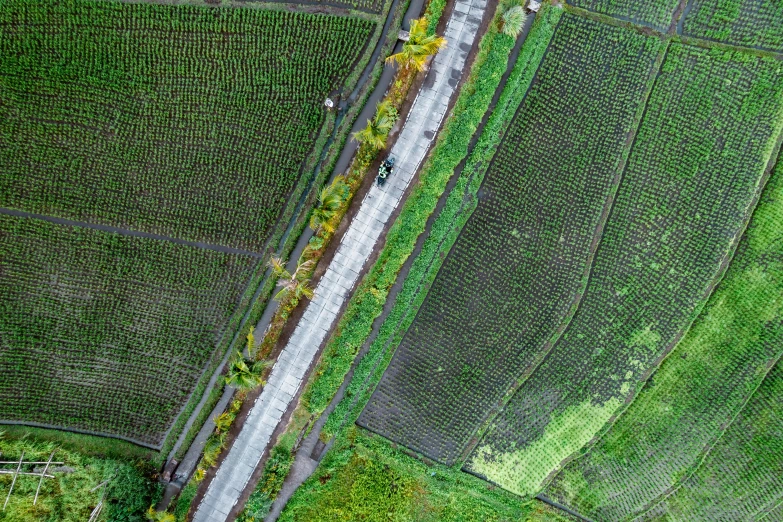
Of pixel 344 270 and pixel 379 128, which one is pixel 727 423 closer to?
pixel 344 270

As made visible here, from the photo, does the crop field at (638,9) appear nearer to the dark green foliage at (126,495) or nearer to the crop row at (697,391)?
the crop row at (697,391)

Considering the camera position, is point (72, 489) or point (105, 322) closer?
point (72, 489)

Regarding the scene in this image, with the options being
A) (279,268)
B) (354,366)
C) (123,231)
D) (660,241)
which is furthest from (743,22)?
(123,231)

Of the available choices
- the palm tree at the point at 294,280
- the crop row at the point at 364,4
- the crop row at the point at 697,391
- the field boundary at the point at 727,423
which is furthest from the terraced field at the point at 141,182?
the field boundary at the point at 727,423

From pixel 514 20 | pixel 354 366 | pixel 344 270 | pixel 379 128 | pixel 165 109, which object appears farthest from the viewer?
pixel 354 366

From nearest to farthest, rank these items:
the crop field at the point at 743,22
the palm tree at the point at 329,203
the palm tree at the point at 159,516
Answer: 1. the palm tree at the point at 329,203
2. the palm tree at the point at 159,516
3. the crop field at the point at 743,22
